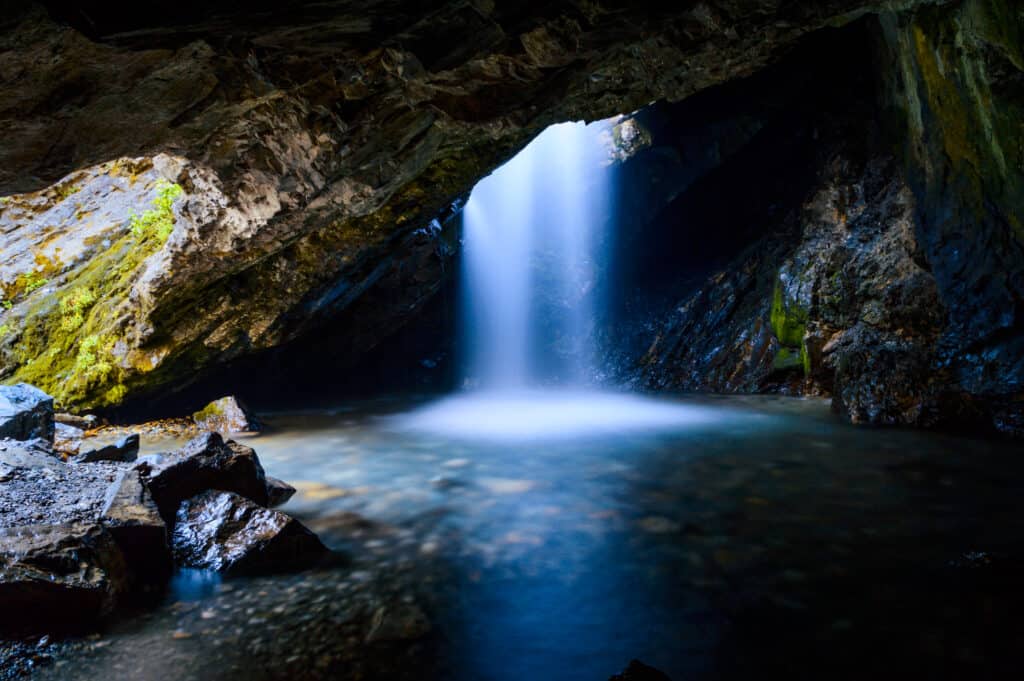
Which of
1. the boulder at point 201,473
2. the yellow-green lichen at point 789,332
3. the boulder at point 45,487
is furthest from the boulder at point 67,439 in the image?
the yellow-green lichen at point 789,332

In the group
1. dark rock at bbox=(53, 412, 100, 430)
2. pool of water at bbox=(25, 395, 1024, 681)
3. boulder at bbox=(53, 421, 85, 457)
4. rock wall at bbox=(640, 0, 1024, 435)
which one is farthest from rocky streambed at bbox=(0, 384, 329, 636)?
rock wall at bbox=(640, 0, 1024, 435)

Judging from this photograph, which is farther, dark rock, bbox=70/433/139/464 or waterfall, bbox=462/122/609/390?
waterfall, bbox=462/122/609/390

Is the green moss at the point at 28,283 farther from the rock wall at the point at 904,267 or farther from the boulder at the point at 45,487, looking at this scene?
the rock wall at the point at 904,267

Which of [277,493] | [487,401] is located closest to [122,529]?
[277,493]

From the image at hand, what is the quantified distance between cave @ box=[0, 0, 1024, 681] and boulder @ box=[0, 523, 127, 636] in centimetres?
2

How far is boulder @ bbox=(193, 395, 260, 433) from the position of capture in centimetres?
865

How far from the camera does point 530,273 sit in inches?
707

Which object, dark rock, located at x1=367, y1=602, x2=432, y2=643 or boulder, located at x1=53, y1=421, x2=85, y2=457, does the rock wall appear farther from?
boulder, located at x1=53, y1=421, x2=85, y2=457

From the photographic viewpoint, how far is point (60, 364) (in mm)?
8023

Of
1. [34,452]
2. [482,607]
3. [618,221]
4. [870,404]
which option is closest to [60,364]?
[34,452]

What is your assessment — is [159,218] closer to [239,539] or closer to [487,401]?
[239,539]

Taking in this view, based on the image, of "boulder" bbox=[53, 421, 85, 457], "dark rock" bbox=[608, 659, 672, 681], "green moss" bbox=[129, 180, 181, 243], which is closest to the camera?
"dark rock" bbox=[608, 659, 672, 681]

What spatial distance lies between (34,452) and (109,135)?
2780 millimetres

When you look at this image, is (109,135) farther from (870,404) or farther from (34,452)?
(870,404)
